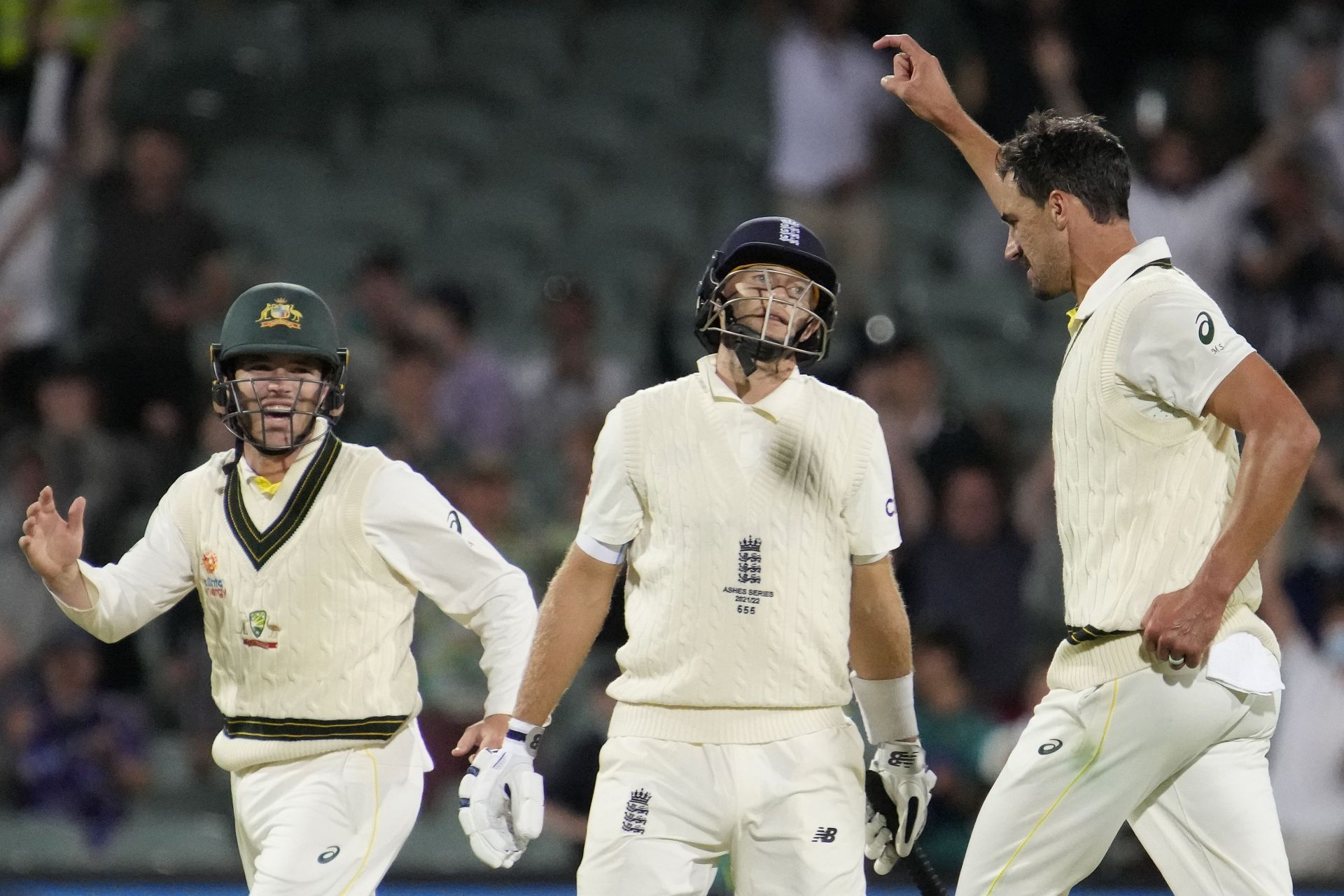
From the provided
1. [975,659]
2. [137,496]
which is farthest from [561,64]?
[975,659]

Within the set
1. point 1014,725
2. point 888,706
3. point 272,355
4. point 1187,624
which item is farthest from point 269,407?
point 1014,725

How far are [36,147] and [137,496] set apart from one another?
217 centimetres

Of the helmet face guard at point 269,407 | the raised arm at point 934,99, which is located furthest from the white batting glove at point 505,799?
the raised arm at point 934,99

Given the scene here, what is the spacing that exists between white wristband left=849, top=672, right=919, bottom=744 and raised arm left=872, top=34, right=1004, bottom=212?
1235mm

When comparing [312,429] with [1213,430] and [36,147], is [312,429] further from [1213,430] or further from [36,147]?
[36,147]

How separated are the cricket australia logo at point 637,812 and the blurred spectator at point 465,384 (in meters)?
4.69

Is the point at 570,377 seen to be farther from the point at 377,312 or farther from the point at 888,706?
the point at 888,706

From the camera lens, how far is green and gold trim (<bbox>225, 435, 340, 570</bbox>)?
4.29 m

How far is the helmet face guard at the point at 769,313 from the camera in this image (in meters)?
3.84

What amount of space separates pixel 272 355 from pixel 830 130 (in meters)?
5.54

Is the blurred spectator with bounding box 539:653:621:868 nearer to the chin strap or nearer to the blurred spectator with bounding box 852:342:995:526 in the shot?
the blurred spectator with bounding box 852:342:995:526

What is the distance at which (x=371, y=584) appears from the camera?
4.29m

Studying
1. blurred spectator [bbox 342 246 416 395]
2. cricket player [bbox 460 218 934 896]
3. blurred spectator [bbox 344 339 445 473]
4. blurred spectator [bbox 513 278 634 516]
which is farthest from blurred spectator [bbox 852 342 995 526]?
cricket player [bbox 460 218 934 896]

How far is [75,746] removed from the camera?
24.3 feet
